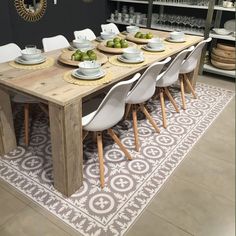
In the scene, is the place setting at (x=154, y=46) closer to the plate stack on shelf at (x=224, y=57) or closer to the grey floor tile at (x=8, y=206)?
the plate stack on shelf at (x=224, y=57)

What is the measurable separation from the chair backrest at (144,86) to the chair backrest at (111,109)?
0.27 metres

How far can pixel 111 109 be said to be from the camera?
1789mm

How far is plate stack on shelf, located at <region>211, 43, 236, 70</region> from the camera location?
12.5ft

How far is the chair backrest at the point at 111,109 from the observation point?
5.53 ft

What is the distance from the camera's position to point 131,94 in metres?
2.14

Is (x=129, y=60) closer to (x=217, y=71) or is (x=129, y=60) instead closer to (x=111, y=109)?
(x=111, y=109)

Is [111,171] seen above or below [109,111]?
below

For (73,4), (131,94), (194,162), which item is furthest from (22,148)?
(73,4)

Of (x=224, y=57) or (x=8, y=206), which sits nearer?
(x=8, y=206)

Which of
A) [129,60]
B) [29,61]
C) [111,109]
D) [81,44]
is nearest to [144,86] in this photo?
[129,60]

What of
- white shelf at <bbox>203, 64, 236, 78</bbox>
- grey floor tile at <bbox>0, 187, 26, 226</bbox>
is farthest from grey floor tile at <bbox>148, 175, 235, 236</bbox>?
white shelf at <bbox>203, 64, 236, 78</bbox>

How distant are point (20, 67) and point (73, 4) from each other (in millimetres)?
2682

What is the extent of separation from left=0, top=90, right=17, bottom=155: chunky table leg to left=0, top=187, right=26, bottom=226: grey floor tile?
1.40ft

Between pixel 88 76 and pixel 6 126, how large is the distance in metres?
0.79
